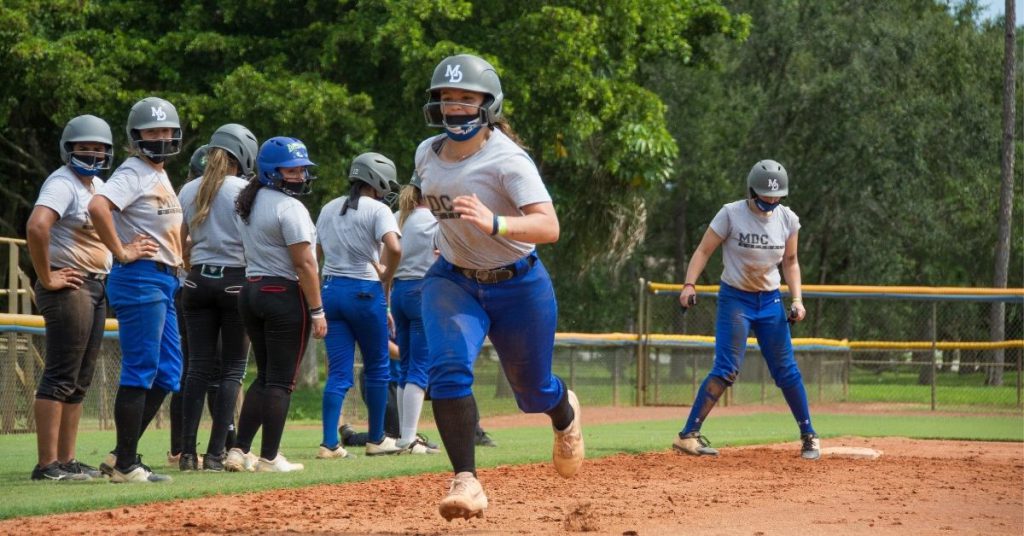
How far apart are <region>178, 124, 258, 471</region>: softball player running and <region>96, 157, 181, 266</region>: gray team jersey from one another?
0.49 meters

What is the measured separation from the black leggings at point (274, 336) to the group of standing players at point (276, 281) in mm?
13

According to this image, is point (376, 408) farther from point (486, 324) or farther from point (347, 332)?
point (486, 324)

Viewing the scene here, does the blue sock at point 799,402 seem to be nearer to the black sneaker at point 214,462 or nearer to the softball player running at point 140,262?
the black sneaker at point 214,462

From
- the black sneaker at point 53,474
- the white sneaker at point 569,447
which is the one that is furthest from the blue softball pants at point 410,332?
the white sneaker at point 569,447

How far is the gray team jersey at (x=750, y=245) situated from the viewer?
10.8 metres

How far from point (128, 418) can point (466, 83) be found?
3260 millimetres

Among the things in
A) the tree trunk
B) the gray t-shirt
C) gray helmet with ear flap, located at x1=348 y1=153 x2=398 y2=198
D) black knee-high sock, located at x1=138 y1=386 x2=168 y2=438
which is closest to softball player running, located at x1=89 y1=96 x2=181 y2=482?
black knee-high sock, located at x1=138 y1=386 x2=168 y2=438

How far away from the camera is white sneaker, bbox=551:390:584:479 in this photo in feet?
23.6

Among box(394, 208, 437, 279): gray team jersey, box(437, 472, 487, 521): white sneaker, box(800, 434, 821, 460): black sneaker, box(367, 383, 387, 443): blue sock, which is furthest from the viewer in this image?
box(394, 208, 437, 279): gray team jersey

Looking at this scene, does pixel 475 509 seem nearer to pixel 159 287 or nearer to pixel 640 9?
pixel 159 287

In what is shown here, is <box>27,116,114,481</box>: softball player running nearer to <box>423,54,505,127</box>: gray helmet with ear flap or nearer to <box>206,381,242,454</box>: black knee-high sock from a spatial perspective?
<box>206,381,242,454</box>: black knee-high sock

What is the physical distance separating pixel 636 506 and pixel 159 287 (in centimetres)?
313

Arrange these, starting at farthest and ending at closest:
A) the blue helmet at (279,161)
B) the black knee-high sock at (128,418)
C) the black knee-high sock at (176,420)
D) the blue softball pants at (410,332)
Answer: the blue softball pants at (410,332), the black knee-high sock at (176,420), the blue helmet at (279,161), the black knee-high sock at (128,418)

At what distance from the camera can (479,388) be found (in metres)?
20.7
